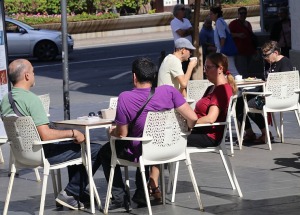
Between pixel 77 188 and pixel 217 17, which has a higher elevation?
pixel 217 17

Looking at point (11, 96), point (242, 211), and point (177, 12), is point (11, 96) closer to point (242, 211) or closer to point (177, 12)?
point (242, 211)

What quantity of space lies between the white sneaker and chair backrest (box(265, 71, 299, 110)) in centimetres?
418

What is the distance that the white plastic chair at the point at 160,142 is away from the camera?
9125mm

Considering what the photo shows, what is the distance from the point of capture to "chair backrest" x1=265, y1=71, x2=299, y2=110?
13102 mm

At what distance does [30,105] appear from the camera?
9.32 m

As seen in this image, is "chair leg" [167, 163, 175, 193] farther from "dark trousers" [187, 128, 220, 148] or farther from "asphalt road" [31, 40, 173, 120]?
"asphalt road" [31, 40, 173, 120]

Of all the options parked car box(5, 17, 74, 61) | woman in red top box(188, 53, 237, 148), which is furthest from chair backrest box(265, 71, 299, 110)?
parked car box(5, 17, 74, 61)

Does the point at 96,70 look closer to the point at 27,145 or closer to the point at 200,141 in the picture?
the point at 200,141

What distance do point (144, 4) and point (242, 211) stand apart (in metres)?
37.8

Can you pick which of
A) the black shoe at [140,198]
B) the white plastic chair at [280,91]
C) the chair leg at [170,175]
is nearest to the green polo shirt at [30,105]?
the black shoe at [140,198]

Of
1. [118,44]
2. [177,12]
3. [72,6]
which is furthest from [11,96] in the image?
[72,6]

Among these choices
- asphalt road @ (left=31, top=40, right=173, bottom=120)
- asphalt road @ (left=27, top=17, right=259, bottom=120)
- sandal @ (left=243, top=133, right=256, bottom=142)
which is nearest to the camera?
sandal @ (left=243, top=133, right=256, bottom=142)

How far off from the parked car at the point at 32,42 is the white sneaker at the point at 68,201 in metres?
21.8

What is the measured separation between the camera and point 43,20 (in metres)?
39.4
